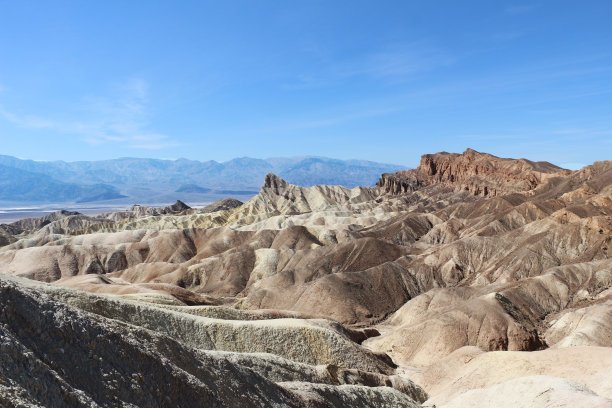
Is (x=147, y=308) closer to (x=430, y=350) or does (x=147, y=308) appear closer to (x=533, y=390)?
(x=533, y=390)

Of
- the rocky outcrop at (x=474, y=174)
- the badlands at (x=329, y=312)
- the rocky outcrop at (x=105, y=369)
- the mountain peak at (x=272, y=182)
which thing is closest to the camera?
the rocky outcrop at (x=105, y=369)

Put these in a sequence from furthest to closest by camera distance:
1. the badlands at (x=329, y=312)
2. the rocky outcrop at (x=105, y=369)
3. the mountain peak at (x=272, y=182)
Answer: the mountain peak at (x=272, y=182) → the badlands at (x=329, y=312) → the rocky outcrop at (x=105, y=369)

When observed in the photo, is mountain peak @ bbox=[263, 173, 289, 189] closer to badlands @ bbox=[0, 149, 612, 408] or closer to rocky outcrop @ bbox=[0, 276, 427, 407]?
badlands @ bbox=[0, 149, 612, 408]

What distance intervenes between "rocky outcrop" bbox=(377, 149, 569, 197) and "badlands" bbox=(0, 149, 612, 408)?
6.67 feet

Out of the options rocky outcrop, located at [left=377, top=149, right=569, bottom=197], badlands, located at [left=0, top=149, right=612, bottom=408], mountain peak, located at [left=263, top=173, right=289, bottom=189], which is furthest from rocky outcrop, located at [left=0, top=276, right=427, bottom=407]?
mountain peak, located at [left=263, top=173, right=289, bottom=189]

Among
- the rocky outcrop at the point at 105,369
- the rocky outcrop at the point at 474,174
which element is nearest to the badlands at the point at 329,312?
the rocky outcrop at the point at 105,369

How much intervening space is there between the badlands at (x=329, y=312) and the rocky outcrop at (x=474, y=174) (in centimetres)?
203

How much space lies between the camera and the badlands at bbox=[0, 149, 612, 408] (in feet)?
48.9

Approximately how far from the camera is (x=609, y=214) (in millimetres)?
69438

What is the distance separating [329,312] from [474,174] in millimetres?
109692

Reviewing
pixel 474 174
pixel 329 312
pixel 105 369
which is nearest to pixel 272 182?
pixel 474 174

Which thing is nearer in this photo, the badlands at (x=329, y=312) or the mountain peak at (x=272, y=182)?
the badlands at (x=329, y=312)

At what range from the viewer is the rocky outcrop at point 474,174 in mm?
133375

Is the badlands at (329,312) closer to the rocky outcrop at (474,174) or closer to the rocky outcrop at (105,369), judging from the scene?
the rocky outcrop at (105,369)
